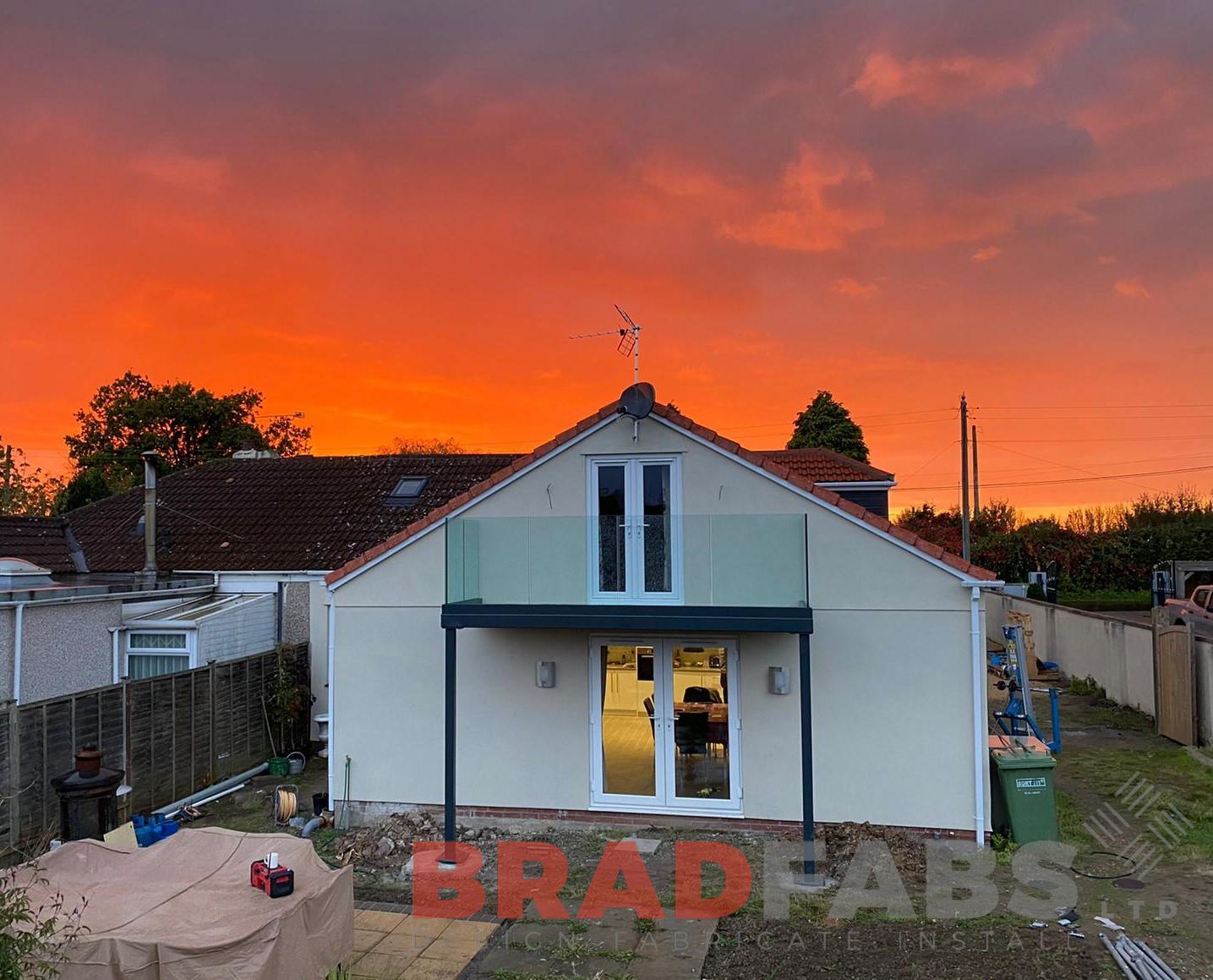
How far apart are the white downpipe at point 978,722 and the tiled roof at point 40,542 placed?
51.1ft

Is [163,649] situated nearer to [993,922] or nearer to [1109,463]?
[993,922]

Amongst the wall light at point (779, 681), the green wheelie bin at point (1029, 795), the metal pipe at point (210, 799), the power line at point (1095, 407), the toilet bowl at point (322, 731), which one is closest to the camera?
the green wheelie bin at point (1029, 795)

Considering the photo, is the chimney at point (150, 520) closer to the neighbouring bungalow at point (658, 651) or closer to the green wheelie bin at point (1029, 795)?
the neighbouring bungalow at point (658, 651)

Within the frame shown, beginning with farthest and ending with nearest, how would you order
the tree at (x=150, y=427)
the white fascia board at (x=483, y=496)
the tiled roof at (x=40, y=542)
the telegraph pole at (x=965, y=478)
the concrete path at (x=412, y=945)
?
the tree at (x=150, y=427) → the telegraph pole at (x=965, y=478) → the tiled roof at (x=40, y=542) → the white fascia board at (x=483, y=496) → the concrete path at (x=412, y=945)

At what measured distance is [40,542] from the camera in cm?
1631

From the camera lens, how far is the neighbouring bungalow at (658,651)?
9836 mm

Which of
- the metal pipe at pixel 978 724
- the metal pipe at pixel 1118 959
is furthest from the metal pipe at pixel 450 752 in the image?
the metal pipe at pixel 1118 959

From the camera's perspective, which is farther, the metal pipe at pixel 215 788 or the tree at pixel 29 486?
the tree at pixel 29 486

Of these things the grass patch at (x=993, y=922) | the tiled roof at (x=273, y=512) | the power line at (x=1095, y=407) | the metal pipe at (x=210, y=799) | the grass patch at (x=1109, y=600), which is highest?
the power line at (x=1095, y=407)

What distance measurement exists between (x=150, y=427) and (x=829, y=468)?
35.9m

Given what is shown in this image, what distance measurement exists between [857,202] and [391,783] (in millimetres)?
13389

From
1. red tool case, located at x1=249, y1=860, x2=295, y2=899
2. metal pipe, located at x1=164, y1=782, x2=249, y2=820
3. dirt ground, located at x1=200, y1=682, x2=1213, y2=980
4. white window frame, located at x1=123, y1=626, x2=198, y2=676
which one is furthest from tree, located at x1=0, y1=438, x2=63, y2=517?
red tool case, located at x1=249, y1=860, x2=295, y2=899

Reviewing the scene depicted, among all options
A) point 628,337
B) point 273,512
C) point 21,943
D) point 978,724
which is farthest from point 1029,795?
point 273,512

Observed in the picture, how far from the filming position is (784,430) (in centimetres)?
4612
